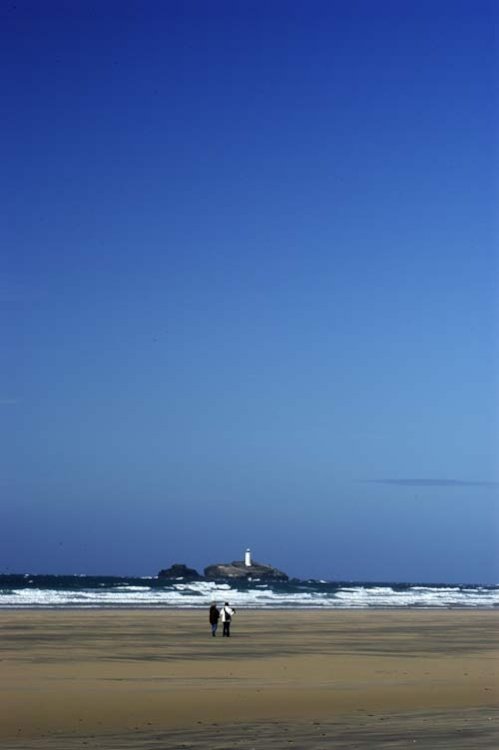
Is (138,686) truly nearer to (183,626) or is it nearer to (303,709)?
(303,709)

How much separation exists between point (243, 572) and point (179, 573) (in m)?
9.13

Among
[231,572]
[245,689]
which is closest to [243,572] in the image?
[231,572]

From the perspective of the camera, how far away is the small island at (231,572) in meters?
169

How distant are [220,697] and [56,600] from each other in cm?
6253

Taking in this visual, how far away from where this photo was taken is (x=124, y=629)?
4409 cm

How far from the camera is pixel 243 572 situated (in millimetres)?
169500

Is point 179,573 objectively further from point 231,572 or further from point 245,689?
point 245,689

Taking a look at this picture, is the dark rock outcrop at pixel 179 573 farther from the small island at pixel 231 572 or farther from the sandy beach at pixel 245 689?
the sandy beach at pixel 245 689

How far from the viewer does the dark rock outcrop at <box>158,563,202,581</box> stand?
170250mm

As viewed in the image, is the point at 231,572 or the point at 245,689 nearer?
the point at 245,689

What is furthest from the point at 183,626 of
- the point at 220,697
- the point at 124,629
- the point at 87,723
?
the point at 87,723

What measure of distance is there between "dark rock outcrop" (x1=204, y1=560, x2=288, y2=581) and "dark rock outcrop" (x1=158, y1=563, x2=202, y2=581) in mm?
1815

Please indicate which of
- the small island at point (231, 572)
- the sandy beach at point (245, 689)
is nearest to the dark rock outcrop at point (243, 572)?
the small island at point (231, 572)

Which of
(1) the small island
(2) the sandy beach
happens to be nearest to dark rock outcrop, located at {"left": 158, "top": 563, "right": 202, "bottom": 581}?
(1) the small island
